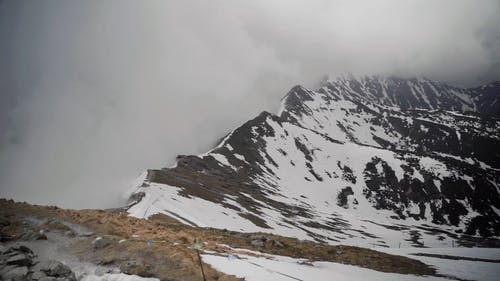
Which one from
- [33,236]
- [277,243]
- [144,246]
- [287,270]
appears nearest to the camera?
[144,246]

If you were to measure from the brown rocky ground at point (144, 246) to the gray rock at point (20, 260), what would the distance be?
10.0ft

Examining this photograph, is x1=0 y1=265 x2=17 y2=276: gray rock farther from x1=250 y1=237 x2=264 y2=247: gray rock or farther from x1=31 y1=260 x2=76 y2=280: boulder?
x1=250 y1=237 x2=264 y2=247: gray rock

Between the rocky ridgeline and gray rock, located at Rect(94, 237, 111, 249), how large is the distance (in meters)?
3.68

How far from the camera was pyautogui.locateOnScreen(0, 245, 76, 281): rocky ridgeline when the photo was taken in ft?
52.5

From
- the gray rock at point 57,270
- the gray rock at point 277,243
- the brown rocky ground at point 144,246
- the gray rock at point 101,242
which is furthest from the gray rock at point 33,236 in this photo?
the gray rock at point 277,243

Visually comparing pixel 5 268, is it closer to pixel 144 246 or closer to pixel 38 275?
pixel 38 275

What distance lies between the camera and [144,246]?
66.5 feet

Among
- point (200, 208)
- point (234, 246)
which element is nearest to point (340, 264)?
point (234, 246)

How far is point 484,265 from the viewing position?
31.8 m

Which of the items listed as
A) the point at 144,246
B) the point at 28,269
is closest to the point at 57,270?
the point at 28,269

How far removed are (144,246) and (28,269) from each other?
19.7 ft

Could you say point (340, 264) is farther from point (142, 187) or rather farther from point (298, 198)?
point (298, 198)

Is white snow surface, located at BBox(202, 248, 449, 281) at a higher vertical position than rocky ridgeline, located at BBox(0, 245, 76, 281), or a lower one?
higher

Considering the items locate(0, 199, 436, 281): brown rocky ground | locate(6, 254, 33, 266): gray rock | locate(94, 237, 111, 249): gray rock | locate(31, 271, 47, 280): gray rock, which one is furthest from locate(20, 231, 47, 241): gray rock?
locate(31, 271, 47, 280): gray rock
